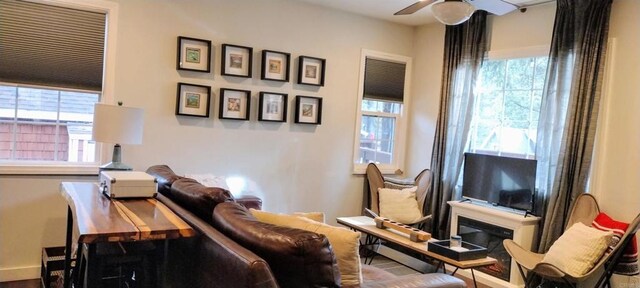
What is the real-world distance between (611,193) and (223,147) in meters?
3.32

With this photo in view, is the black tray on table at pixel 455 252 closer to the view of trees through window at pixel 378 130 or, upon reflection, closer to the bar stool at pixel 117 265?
the bar stool at pixel 117 265

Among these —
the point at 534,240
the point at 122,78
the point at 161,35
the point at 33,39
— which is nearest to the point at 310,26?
the point at 161,35

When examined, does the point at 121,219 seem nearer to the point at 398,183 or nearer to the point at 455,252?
the point at 455,252

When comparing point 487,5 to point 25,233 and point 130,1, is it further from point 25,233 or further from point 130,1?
point 25,233

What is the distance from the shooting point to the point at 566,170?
3.88 meters

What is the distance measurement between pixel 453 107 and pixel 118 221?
3.80 metres

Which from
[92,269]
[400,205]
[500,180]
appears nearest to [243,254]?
[92,269]

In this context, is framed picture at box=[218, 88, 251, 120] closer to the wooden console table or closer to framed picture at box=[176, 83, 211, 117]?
framed picture at box=[176, 83, 211, 117]

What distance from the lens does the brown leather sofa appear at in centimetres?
176

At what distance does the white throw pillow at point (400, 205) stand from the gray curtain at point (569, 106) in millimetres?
1241

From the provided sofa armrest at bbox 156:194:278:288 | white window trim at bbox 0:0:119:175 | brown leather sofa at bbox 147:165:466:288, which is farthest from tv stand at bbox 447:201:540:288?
white window trim at bbox 0:0:119:175

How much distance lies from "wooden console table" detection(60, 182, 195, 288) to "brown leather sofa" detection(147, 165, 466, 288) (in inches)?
4.9

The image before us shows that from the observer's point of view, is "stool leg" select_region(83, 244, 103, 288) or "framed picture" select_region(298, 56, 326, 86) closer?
"stool leg" select_region(83, 244, 103, 288)

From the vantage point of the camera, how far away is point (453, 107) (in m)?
4.97
